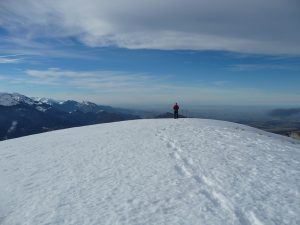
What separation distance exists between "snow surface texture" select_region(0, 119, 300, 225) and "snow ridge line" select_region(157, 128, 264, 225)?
0.12 ft

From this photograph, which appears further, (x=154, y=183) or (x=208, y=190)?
(x=154, y=183)

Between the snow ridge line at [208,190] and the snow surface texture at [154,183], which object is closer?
the snow ridge line at [208,190]

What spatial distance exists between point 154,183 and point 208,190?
2535 millimetres

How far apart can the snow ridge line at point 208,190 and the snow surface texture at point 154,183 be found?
37 mm

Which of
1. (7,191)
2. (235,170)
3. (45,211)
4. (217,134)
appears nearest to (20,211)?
(45,211)

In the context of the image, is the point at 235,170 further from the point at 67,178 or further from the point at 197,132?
the point at 197,132

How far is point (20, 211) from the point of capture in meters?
12.9

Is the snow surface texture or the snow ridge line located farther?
the snow surface texture

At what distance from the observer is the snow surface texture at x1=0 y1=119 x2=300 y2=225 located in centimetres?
1198

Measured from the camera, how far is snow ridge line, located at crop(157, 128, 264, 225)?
11492 millimetres

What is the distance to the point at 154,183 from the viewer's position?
15117 millimetres

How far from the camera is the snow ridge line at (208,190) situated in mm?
11492

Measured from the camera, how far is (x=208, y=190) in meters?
14.1

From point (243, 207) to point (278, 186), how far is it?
3.34 metres
